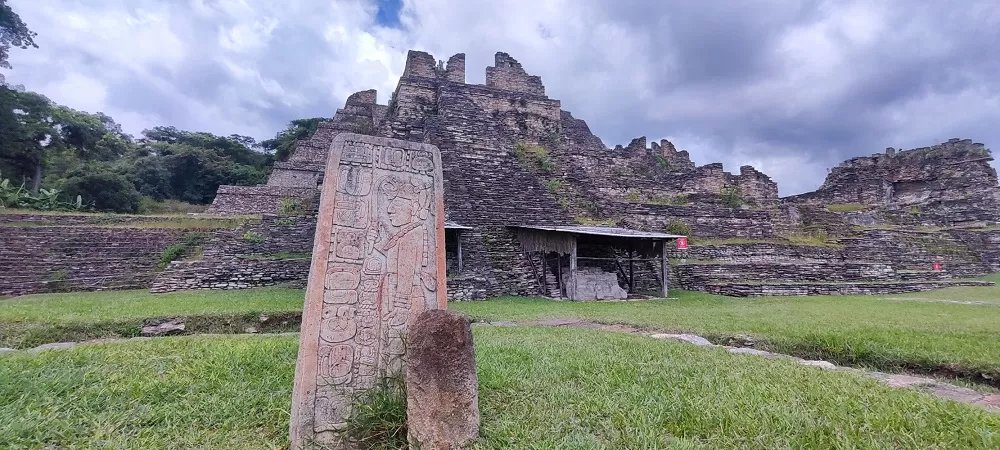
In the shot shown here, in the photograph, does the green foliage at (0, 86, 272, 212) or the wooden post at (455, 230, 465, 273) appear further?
the green foliage at (0, 86, 272, 212)

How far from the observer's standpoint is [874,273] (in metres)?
15.0

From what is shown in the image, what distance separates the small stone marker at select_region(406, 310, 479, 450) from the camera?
2.43 metres

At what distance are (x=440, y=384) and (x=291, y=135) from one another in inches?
1533

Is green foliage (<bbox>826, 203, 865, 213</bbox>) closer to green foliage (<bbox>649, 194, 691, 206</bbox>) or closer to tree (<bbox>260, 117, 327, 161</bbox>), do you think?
green foliage (<bbox>649, 194, 691, 206</bbox>)

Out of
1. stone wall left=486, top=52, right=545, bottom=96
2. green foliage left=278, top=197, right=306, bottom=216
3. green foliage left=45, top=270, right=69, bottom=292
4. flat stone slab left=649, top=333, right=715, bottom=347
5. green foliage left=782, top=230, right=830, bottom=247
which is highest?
stone wall left=486, top=52, right=545, bottom=96

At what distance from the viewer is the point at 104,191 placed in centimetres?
2153

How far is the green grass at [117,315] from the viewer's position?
19.2ft

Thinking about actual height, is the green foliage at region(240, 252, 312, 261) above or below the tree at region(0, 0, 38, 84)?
below

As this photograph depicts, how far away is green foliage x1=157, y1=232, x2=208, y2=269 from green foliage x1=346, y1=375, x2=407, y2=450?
13.5 metres

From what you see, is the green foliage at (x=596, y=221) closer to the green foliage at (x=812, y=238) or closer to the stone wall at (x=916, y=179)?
the green foliage at (x=812, y=238)

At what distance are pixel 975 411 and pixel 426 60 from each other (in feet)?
75.5

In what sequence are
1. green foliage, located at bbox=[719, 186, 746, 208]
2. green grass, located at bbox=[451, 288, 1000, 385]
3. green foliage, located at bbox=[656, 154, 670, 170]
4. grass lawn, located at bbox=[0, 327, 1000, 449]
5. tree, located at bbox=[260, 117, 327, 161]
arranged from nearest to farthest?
grass lawn, located at bbox=[0, 327, 1000, 449]
green grass, located at bbox=[451, 288, 1000, 385]
green foliage, located at bbox=[719, 186, 746, 208]
green foliage, located at bbox=[656, 154, 670, 170]
tree, located at bbox=[260, 117, 327, 161]

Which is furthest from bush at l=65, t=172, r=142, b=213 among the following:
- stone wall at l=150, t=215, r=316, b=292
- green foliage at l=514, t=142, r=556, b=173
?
green foliage at l=514, t=142, r=556, b=173

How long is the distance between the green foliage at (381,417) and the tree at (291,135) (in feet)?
109
